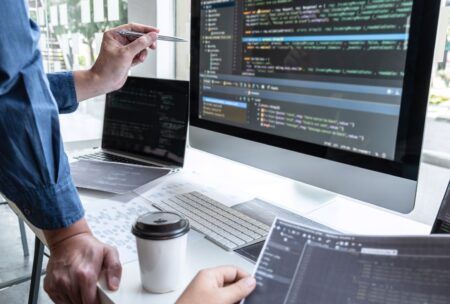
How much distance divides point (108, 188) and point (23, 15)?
0.48 meters

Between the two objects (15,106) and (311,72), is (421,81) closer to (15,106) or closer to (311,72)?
(311,72)

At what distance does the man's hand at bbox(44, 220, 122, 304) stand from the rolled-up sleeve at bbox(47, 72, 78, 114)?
0.64m

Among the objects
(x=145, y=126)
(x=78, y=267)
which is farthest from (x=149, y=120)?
(x=78, y=267)

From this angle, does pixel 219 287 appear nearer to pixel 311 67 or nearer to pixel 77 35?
pixel 311 67

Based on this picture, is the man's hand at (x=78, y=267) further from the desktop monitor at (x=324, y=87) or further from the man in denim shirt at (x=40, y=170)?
the desktop monitor at (x=324, y=87)

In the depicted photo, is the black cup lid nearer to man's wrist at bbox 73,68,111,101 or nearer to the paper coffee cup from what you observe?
the paper coffee cup

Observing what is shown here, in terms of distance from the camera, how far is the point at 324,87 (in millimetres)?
818

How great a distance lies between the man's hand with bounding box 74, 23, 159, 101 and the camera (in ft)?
3.72

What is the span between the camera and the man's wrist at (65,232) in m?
0.67

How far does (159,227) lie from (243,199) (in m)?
0.46

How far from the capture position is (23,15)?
636 mm

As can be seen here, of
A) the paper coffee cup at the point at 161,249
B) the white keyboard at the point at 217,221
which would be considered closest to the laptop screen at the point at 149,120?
the white keyboard at the point at 217,221

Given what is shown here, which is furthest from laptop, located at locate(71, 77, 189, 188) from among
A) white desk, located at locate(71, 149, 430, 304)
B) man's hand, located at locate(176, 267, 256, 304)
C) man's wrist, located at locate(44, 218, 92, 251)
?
man's hand, located at locate(176, 267, 256, 304)

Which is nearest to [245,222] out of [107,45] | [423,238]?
[423,238]
